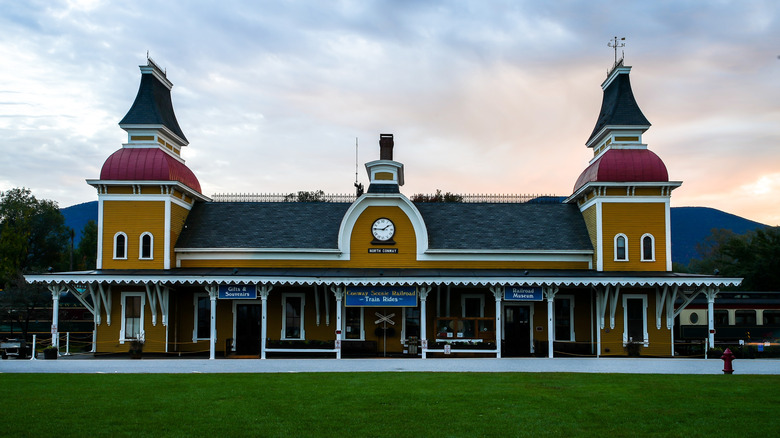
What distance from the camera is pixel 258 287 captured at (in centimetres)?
2617

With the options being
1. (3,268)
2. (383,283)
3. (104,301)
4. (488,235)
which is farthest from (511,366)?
(3,268)

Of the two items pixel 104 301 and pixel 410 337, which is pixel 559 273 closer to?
pixel 410 337

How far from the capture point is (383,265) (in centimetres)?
2861

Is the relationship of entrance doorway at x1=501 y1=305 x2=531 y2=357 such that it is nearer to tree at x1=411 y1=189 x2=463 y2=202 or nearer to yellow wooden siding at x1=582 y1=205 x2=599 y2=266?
yellow wooden siding at x1=582 y1=205 x2=599 y2=266

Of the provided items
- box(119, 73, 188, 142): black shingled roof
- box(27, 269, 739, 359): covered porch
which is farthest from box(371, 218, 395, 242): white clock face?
box(119, 73, 188, 142): black shingled roof

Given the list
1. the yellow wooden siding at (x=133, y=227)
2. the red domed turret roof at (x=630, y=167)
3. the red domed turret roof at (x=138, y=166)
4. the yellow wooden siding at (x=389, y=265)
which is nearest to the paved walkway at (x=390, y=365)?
the yellow wooden siding at (x=133, y=227)

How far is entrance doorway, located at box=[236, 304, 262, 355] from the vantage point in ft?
92.5

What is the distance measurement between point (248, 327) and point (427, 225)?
27.6ft

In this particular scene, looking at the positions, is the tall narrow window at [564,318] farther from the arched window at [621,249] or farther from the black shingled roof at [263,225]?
the black shingled roof at [263,225]

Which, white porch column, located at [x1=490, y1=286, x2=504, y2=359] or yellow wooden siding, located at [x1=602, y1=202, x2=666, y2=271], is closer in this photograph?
white porch column, located at [x1=490, y1=286, x2=504, y2=359]

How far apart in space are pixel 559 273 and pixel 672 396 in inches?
497

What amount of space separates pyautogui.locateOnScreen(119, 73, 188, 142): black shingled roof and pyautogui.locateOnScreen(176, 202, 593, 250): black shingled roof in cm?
400

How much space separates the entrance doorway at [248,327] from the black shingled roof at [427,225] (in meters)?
2.53

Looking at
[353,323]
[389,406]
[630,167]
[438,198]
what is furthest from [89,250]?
[389,406]
